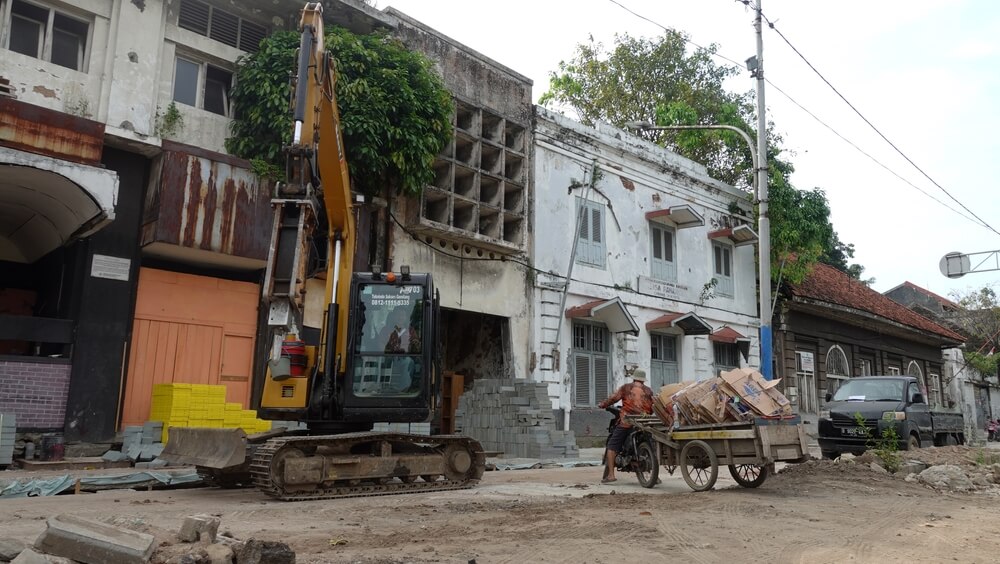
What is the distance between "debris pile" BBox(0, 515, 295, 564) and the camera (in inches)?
161

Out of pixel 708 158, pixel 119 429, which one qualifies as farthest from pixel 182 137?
pixel 708 158

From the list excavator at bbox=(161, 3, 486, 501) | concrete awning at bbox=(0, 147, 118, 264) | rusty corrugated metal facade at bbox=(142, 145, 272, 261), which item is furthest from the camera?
rusty corrugated metal facade at bbox=(142, 145, 272, 261)

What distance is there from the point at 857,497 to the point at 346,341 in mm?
6463

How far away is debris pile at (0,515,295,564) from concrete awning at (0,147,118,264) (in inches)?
297

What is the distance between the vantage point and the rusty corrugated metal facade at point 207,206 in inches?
471

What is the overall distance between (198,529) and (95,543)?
65 cm

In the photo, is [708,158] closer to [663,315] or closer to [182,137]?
[663,315]

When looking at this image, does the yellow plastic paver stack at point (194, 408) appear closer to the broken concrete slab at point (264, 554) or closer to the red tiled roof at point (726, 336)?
the broken concrete slab at point (264, 554)

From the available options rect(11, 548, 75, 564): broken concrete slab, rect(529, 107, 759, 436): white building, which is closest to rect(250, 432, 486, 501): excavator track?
rect(11, 548, 75, 564): broken concrete slab

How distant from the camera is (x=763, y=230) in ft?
53.7

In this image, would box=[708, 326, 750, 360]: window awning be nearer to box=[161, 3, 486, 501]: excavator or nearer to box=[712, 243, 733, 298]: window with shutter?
box=[712, 243, 733, 298]: window with shutter

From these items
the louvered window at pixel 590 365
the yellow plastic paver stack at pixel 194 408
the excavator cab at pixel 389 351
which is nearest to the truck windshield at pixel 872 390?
the louvered window at pixel 590 365

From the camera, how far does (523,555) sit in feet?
17.1

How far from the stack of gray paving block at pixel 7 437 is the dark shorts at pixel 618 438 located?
328 inches
